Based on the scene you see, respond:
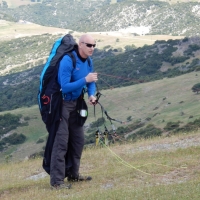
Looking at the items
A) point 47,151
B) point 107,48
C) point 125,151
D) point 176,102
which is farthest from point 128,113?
point 107,48

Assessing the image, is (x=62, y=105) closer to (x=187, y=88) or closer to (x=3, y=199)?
(x=3, y=199)

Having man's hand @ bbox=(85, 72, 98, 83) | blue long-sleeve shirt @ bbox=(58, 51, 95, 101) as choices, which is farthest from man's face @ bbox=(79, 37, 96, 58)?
man's hand @ bbox=(85, 72, 98, 83)

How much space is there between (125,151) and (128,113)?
44.2 m

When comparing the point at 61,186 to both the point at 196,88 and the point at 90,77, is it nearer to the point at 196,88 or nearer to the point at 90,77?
the point at 90,77

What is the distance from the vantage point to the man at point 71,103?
7453mm

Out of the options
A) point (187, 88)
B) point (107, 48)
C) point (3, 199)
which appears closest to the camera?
point (3, 199)

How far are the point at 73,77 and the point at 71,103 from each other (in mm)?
445

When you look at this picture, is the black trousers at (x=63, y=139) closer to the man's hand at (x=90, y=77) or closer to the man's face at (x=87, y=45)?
the man's hand at (x=90, y=77)

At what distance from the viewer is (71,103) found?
7848 mm

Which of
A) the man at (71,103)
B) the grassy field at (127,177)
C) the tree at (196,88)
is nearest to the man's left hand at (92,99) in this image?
the man at (71,103)

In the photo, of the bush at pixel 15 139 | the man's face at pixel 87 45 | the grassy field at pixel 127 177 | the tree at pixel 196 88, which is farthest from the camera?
the bush at pixel 15 139

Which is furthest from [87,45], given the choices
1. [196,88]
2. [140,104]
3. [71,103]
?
[140,104]

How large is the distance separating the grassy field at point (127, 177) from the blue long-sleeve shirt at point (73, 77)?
4.77ft

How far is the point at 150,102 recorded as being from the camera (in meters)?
60.9
